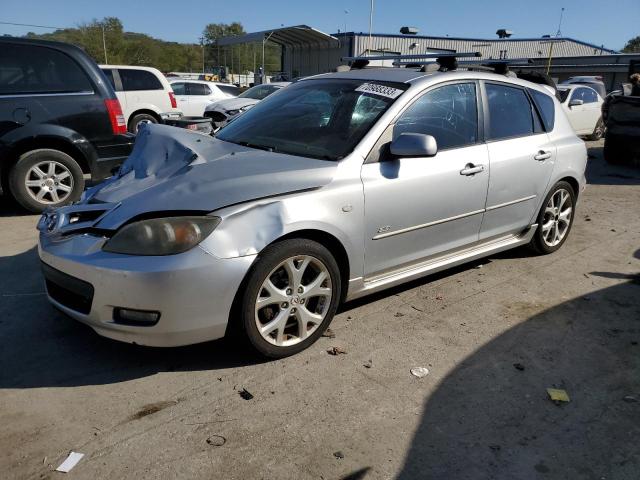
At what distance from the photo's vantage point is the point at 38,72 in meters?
5.95

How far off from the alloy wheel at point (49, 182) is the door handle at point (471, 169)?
14.9 ft

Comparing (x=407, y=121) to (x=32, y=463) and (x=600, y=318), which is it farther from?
(x=32, y=463)

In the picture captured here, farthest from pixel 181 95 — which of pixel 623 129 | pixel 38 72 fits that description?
pixel 623 129

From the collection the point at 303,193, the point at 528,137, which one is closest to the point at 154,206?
the point at 303,193

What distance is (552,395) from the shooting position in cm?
286

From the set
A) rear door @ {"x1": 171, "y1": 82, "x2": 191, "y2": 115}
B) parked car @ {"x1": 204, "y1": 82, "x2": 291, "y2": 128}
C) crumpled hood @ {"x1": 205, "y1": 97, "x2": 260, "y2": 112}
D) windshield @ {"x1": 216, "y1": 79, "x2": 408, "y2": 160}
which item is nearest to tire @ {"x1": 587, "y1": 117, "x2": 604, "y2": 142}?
parked car @ {"x1": 204, "y1": 82, "x2": 291, "y2": 128}

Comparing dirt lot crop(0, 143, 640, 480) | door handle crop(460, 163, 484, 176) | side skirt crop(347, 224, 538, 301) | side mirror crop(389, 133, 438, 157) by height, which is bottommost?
dirt lot crop(0, 143, 640, 480)

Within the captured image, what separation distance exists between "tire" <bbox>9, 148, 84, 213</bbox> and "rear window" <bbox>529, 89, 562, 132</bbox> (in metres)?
4.92

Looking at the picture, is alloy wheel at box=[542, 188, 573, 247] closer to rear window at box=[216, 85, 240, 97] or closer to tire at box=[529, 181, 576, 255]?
tire at box=[529, 181, 576, 255]

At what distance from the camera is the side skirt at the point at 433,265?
137 inches

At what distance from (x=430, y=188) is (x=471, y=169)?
47cm

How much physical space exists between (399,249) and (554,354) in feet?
3.82

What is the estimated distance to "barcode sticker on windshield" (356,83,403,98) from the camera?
141 inches

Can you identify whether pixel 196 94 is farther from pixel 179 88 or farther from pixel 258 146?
pixel 258 146
